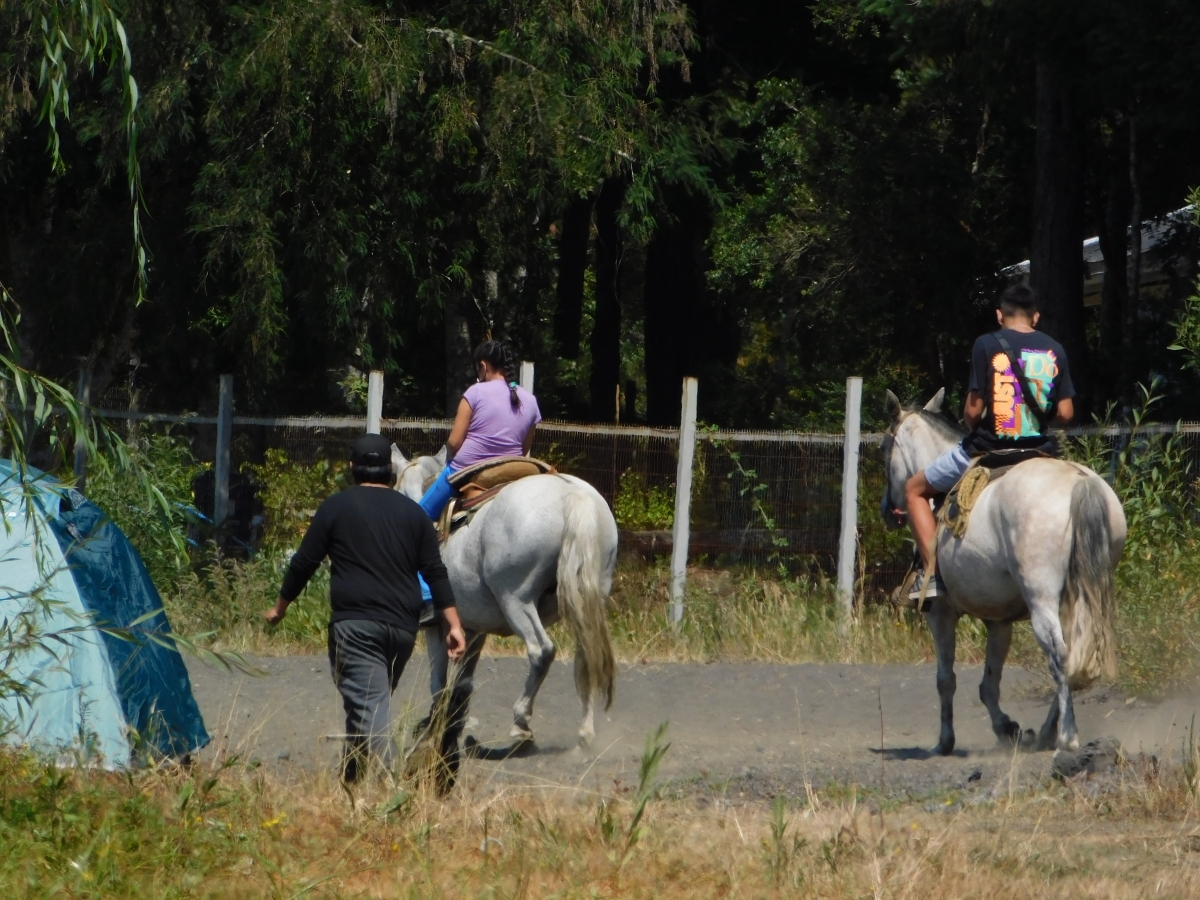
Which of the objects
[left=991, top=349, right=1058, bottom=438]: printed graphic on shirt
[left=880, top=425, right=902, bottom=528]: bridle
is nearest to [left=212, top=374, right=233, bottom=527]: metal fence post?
[left=880, top=425, right=902, bottom=528]: bridle

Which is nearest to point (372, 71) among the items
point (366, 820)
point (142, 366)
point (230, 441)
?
point (230, 441)

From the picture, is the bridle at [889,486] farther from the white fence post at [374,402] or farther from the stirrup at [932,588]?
the white fence post at [374,402]

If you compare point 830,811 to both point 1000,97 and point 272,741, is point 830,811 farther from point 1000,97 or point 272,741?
point 1000,97

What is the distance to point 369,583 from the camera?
7.36 meters

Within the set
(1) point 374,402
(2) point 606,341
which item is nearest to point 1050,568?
(1) point 374,402

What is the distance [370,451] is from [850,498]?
7.29 m

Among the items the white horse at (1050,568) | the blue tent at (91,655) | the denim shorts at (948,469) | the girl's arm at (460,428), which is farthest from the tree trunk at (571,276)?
the blue tent at (91,655)

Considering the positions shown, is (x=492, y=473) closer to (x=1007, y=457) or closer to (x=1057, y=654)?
(x=1007, y=457)

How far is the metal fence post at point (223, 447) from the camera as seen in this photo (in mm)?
15055

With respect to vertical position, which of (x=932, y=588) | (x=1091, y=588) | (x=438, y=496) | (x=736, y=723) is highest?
(x=438, y=496)

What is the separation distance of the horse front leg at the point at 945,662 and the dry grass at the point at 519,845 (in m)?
2.52

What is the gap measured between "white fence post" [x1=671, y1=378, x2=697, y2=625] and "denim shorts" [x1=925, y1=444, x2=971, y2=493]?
14.8 feet

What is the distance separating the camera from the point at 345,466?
14953mm

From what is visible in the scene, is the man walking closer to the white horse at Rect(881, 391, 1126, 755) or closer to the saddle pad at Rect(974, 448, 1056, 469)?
the white horse at Rect(881, 391, 1126, 755)
